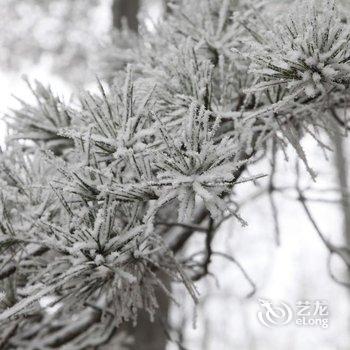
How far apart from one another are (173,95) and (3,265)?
1.62 ft

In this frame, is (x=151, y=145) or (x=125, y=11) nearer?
(x=151, y=145)

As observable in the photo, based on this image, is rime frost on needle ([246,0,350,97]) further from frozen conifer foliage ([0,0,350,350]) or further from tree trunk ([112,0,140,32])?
tree trunk ([112,0,140,32])

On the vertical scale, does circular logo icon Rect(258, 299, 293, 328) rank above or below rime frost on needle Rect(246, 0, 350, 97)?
below

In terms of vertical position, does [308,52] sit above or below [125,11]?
below

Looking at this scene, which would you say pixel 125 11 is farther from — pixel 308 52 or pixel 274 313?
pixel 308 52

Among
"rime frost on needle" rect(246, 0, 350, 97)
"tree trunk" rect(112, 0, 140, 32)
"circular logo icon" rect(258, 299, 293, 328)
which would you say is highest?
"tree trunk" rect(112, 0, 140, 32)

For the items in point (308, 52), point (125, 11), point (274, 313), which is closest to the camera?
point (308, 52)

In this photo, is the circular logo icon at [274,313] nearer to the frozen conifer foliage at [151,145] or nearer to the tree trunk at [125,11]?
the frozen conifer foliage at [151,145]

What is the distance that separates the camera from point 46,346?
171cm

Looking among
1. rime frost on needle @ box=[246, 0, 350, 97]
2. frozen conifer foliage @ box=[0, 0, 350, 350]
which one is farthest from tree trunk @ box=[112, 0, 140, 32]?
rime frost on needle @ box=[246, 0, 350, 97]

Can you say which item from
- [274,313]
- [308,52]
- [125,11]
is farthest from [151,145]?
[125,11]

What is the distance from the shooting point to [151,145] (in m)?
1.00

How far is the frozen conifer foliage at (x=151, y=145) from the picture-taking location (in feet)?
2.98

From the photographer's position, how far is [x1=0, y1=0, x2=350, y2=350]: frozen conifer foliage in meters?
0.91
